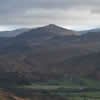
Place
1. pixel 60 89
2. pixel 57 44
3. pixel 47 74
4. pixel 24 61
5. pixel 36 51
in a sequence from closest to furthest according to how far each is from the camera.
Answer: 1. pixel 60 89
2. pixel 47 74
3. pixel 24 61
4. pixel 36 51
5. pixel 57 44

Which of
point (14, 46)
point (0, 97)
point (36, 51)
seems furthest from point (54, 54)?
point (0, 97)

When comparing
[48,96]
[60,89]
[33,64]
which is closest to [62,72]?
[33,64]

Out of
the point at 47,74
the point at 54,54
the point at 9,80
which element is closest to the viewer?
the point at 9,80

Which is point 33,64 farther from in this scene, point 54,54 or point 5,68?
point 54,54

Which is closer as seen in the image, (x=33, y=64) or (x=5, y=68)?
(x=5, y=68)

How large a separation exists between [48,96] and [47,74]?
142 ft

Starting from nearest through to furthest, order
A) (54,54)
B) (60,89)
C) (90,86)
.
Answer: (60,89), (90,86), (54,54)

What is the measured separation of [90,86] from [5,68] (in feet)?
117

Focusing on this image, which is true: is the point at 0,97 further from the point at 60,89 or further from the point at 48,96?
the point at 60,89

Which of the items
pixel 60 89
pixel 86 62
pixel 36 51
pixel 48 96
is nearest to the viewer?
pixel 48 96

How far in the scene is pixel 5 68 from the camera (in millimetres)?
119750

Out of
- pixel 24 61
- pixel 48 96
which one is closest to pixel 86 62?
pixel 24 61

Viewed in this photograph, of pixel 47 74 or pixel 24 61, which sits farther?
pixel 24 61

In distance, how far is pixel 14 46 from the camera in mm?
192500
